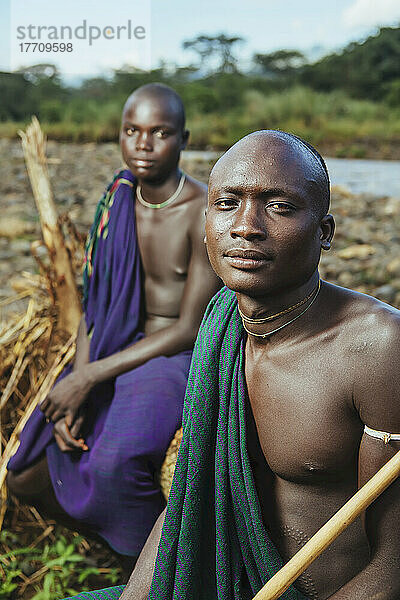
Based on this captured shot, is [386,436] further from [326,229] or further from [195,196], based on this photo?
[195,196]

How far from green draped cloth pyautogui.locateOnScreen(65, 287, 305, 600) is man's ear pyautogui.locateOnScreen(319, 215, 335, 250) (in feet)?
0.71

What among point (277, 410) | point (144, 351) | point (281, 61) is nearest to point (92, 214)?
point (144, 351)

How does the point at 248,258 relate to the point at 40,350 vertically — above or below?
above

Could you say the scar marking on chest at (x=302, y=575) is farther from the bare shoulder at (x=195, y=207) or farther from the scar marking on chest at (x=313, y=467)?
the bare shoulder at (x=195, y=207)

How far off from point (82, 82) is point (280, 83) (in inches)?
133

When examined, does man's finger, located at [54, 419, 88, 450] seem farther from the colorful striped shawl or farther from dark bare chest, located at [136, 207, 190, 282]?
the colorful striped shawl

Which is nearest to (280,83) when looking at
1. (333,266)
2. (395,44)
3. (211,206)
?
(395,44)

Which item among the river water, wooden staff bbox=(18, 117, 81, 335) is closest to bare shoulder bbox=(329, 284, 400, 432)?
wooden staff bbox=(18, 117, 81, 335)

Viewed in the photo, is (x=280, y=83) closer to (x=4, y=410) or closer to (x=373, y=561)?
(x=4, y=410)

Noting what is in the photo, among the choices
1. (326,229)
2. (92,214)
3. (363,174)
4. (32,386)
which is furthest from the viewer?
(363,174)

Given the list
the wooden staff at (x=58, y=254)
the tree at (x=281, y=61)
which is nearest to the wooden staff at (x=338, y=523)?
the wooden staff at (x=58, y=254)

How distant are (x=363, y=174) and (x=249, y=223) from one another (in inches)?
321

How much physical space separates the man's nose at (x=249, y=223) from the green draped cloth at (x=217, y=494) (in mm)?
240

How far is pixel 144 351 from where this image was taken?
2.35 metres
